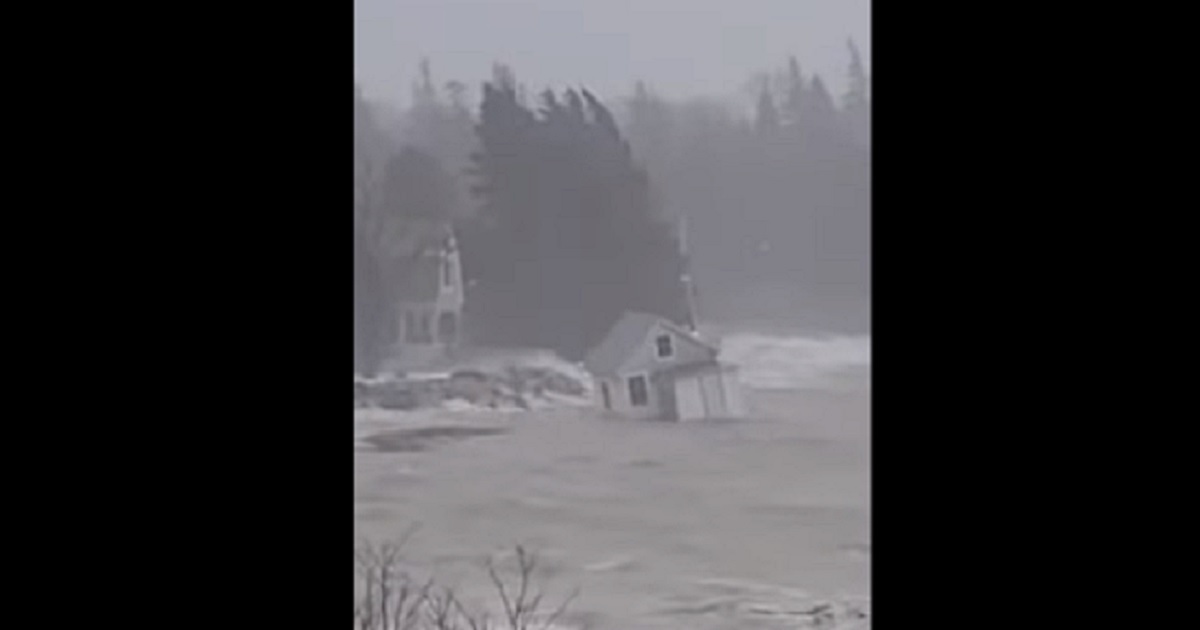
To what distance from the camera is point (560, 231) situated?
1.31 meters

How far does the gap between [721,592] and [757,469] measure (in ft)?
0.34

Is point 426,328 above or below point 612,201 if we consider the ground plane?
below

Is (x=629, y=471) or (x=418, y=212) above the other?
(x=418, y=212)

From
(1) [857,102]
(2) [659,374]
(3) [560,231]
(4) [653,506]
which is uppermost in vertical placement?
(1) [857,102]

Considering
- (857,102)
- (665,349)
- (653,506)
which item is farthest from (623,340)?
(857,102)

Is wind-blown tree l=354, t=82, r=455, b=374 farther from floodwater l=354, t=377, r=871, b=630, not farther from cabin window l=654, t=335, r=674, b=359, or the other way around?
cabin window l=654, t=335, r=674, b=359

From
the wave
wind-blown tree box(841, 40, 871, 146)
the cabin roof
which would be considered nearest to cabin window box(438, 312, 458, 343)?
the cabin roof

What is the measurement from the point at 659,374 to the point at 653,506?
108mm

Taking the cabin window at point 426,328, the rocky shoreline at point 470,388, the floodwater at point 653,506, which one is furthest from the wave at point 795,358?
the cabin window at point 426,328

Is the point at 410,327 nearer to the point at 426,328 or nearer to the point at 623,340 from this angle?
the point at 426,328
